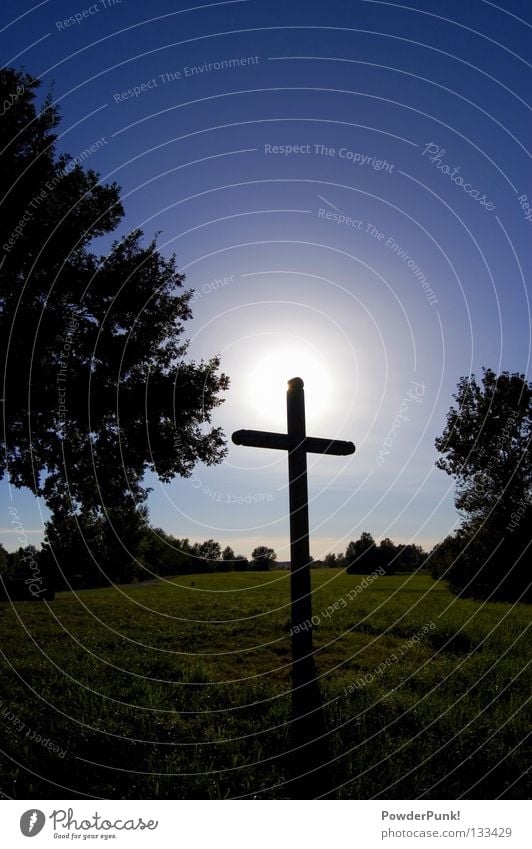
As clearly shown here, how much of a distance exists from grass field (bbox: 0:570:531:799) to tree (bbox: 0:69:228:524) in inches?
Result: 234

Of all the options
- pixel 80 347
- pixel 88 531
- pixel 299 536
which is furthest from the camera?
pixel 88 531

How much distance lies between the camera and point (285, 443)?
8.77 m

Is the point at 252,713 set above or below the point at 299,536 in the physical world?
below

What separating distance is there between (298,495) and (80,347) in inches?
489

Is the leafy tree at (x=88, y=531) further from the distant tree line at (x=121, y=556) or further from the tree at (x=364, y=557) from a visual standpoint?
the tree at (x=364, y=557)

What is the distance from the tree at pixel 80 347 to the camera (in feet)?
55.1

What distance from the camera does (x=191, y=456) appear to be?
64.7 ft

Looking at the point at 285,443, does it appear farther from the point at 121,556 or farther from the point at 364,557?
the point at 364,557

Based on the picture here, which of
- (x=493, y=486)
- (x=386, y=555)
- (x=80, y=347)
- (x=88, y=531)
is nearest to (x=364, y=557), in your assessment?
(x=386, y=555)

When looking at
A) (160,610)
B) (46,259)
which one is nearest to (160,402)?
(46,259)

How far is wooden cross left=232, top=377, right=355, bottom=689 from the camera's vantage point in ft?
25.3

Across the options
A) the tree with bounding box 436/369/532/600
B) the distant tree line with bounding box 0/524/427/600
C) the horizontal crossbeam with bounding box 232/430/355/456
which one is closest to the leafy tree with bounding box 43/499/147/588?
the distant tree line with bounding box 0/524/427/600

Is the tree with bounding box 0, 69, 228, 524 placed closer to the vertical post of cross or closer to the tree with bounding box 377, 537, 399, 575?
the vertical post of cross
